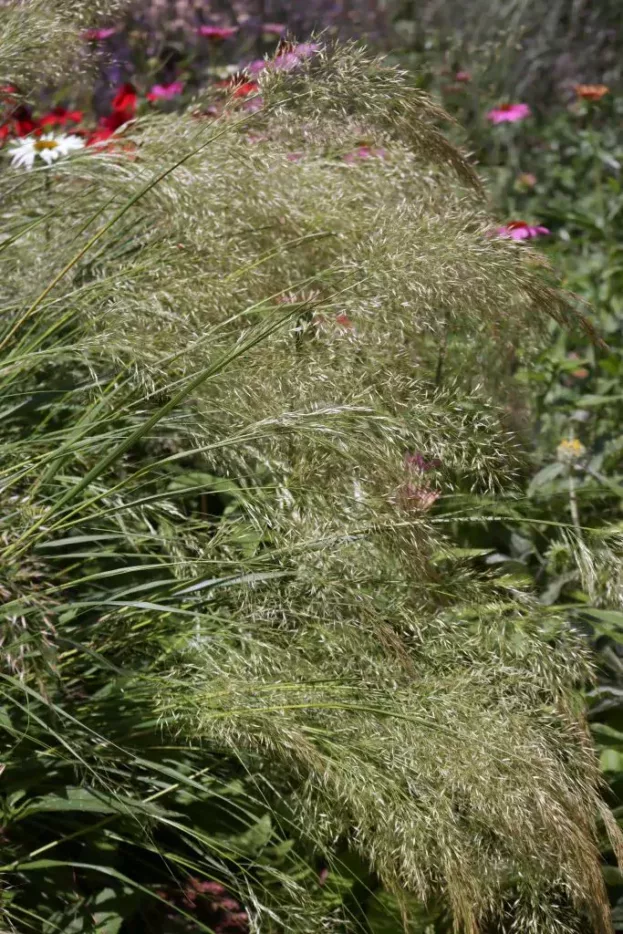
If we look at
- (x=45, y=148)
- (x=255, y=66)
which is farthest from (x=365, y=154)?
(x=255, y=66)

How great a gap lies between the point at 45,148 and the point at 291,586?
1263 mm

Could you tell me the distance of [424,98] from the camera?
4.45ft

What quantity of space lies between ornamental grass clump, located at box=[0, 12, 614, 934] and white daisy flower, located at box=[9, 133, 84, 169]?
1.62 feet

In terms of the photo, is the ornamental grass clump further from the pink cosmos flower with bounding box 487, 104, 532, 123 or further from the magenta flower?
the pink cosmos flower with bounding box 487, 104, 532, 123

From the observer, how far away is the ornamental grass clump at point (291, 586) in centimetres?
103

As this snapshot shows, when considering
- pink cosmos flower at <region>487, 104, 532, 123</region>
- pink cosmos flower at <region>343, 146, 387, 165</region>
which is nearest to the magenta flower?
pink cosmos flower at <region>343, 146, 387, 165</region>

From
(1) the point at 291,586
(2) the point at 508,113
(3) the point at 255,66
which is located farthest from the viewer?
(3) the point at 255,66

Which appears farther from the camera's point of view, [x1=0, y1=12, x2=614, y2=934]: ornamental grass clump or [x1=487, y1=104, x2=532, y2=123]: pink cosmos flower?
[x1=487, y1=104, x2=532, y2=123]: pink cosmos flower

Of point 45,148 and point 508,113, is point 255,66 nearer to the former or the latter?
point 508,113

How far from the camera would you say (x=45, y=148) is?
81.5 inches

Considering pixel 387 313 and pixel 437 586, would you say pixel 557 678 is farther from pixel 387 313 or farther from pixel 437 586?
pixel 387 313

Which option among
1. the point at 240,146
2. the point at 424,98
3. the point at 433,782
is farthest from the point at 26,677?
the point at 424,98

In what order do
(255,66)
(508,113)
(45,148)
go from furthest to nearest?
1. (255,66)
2. (508,113)
3. (45,148)

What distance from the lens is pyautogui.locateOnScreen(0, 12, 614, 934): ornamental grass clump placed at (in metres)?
1.03
